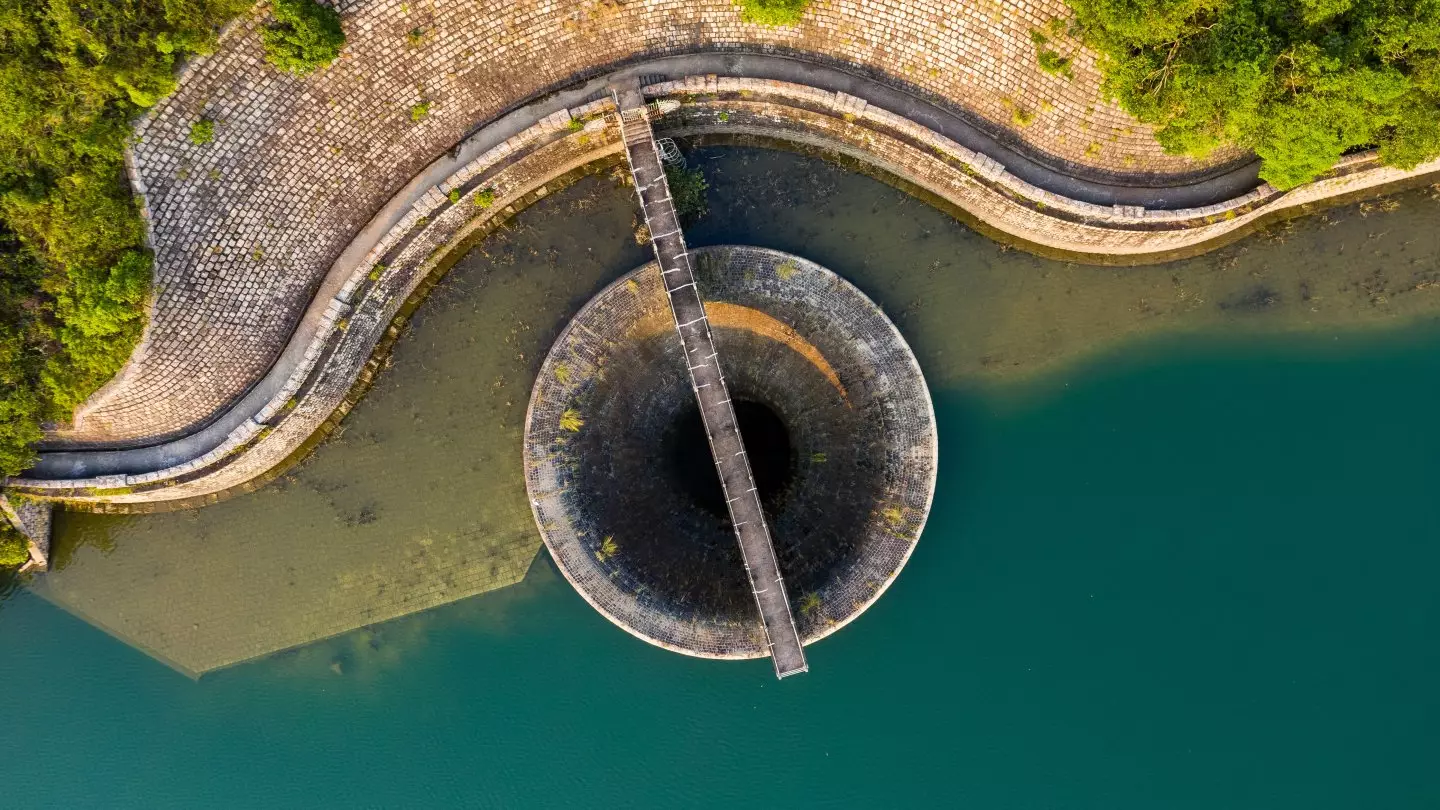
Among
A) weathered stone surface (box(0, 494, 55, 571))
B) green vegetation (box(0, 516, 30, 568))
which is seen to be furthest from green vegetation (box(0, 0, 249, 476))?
green vegetation (box(0, 516, 30, 568))

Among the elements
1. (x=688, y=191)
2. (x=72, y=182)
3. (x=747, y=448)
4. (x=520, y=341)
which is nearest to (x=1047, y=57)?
(x=688, y=191)

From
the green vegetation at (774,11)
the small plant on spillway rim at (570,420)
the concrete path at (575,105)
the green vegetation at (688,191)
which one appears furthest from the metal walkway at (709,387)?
the small plant on spillway rim at (570,420)

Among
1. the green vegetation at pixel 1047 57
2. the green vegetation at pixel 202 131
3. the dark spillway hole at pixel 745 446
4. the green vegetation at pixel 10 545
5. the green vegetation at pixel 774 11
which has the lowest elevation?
the dark spillway hole at pixel 745 446

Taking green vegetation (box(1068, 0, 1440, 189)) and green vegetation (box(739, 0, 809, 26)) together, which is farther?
green vegetation (box(739, 0, 809, 26))

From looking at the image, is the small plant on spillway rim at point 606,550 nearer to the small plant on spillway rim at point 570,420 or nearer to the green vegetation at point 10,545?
the small plant on spillway rim at point 570,420

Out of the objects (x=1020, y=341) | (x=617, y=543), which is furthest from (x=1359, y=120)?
(x=617, y=543)

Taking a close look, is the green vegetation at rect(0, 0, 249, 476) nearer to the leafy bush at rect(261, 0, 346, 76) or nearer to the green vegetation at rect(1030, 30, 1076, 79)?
the leafy bush at rect(261, 0, 346, 76)
